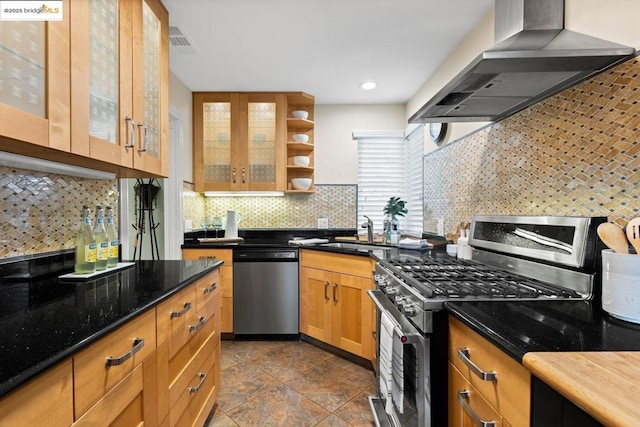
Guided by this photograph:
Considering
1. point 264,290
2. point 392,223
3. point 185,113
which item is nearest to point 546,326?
point 392,223

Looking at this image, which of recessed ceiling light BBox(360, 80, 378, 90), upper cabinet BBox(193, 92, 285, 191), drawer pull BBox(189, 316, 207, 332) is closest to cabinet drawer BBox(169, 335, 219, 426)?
drawer pull BBox(189, 316, 207, 332)

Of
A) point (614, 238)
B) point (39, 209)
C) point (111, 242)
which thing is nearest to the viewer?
point (614, 238)

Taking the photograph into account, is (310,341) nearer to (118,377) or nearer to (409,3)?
(118,377)

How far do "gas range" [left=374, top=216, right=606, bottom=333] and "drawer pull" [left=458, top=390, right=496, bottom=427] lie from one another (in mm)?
219

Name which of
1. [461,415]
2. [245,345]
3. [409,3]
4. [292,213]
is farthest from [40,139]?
[292,213]

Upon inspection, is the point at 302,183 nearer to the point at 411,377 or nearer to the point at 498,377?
the point at 411,377

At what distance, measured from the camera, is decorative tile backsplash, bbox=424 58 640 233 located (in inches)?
43.3

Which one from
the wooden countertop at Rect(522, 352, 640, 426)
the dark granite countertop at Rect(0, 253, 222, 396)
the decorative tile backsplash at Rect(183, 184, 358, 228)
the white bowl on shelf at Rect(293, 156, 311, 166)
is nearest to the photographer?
the wooden countertop at Rect(522, 352, 640, 426)

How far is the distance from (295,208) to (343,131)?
1.01 meters

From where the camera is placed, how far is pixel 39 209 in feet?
4.54

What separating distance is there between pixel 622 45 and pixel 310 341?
2707 mm

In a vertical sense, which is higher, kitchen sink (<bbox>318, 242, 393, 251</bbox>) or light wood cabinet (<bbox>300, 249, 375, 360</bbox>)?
kitchen sink (<bbox>318, 242, 393, 251</bbox>)

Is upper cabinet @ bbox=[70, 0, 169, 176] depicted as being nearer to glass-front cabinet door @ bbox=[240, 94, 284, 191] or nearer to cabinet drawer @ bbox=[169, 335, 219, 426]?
cabinet drawer @ bbox=[169, 335, 219, 426]

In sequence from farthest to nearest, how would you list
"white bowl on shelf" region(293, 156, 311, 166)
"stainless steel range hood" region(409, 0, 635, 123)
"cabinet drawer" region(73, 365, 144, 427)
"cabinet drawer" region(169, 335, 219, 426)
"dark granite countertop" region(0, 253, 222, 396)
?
"white bowl on shelf" region(293, 156, 311, 166)
"cabinet drawer" region(169, 335, 219, 426)
"stainless steel range hood" region(409, 0, 635, 123)
"cabinet drawer" region(73, 365, 144, 427)
"dark granite countertop" region(0, 253, 222, 396)
